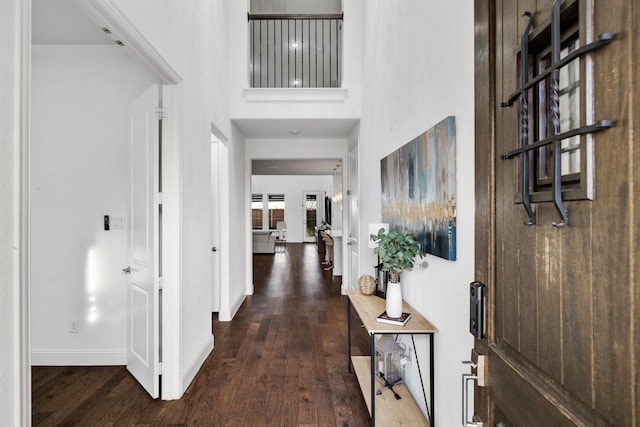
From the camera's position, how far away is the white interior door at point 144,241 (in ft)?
8.06

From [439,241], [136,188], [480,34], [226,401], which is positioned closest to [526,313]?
[480,34]

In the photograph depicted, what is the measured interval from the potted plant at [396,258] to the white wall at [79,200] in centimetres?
238

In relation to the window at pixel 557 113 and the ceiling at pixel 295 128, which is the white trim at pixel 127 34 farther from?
the ceiling at pixel 295 128

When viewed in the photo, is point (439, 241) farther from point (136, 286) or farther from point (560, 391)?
point (136, 286)

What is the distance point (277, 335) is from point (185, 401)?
1.40 meters

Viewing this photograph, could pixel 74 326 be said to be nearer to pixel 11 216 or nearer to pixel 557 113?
pixel 11 216

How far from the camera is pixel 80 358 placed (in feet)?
10.00

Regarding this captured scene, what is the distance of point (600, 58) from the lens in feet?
1.85

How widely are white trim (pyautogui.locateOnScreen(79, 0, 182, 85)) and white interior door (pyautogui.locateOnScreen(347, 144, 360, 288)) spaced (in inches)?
117

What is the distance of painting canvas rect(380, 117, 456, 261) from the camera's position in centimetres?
170

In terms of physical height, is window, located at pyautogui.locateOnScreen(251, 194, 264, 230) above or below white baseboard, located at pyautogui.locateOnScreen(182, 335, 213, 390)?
above

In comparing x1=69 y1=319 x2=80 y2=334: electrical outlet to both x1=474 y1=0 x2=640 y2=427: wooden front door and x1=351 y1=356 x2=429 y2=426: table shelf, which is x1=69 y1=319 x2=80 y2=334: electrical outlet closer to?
x1=351 y1=356 x2=429 y2=426: table shelf

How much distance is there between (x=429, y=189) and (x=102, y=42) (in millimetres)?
3085

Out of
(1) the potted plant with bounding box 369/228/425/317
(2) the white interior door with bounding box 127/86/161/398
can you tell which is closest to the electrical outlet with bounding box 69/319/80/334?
(2) the white interior door with bounding box 127/86/161/398
